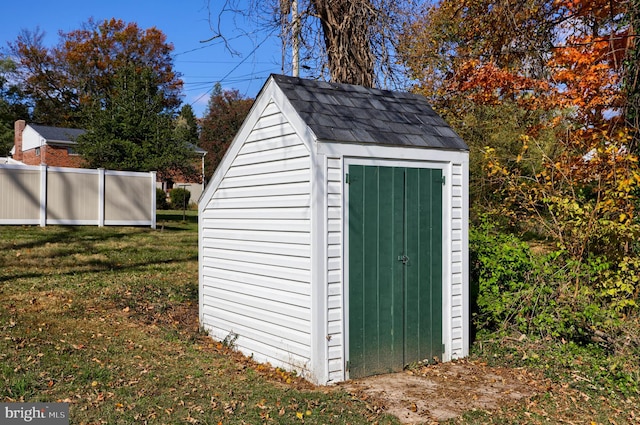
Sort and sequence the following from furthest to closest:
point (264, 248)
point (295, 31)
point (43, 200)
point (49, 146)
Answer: point (49, 146) → point (43, 200) → point (295, 31) → point (264, 248)

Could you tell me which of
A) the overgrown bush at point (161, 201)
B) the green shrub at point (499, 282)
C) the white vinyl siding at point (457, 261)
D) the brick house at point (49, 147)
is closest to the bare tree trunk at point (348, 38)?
the green shrub at point (499, 282)

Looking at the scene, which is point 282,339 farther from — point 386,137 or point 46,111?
point 46,111

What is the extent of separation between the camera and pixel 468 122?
1675 centimetres

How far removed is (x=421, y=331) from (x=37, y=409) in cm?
363

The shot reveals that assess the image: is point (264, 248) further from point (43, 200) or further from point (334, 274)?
point (43, 200)

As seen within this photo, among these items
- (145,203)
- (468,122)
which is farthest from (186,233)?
(468,122)

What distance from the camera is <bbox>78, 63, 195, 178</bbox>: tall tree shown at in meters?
22.0

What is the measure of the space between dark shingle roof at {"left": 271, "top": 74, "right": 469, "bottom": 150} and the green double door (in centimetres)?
33

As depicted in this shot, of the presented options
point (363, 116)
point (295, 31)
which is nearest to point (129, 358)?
point (363, 116)

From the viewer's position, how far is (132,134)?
73.8 feet

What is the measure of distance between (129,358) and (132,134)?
17.5m

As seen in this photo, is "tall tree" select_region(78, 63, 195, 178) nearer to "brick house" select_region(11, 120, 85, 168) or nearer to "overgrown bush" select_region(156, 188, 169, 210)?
"overgrown bush" select_region(156, 188, 169, 210)

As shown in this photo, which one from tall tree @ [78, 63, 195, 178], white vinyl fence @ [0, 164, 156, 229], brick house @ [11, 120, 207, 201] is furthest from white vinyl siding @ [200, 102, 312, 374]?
brick house @ [11, 120, 207, 201]

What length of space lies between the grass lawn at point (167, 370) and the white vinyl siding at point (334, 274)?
0.31m
